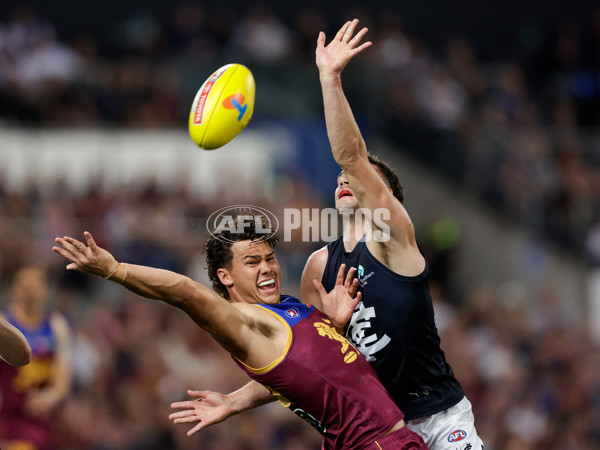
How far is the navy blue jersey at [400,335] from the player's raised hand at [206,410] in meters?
0.90

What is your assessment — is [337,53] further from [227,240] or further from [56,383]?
[56,383]

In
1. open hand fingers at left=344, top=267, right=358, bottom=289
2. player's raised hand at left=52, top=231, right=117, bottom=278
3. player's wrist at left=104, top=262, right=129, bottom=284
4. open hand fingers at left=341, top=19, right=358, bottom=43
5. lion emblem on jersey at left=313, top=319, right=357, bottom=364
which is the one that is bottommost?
lion emblem on jersey at left=313, top=319, right=357, bottom=364

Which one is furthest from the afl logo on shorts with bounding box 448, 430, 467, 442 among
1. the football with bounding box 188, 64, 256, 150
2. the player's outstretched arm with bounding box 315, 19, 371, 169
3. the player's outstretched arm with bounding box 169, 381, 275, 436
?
the football with bounding box 188, 64, 256, 150

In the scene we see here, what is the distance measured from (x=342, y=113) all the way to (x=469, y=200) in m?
10.8

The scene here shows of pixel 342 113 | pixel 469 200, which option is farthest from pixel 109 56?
pixel 342 113

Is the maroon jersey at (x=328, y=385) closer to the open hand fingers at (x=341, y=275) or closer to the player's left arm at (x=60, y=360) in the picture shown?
the open hand fingers at (x=341, y=275)

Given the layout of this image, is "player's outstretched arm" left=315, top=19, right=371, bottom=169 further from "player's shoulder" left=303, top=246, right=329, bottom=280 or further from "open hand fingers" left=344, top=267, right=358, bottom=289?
"player's shoulder" left=303, top=246, right=329, bottom=280

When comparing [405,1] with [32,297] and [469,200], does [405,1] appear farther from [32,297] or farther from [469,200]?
[32,297]

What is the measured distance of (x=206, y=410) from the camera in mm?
5906

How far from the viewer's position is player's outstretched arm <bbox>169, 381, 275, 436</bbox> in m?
5.75

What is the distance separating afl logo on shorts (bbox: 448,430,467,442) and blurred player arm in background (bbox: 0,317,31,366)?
262cm

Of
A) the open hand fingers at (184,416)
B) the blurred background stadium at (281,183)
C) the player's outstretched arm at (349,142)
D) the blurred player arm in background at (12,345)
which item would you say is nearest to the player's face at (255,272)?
the player's outstretched arm at (349,142)

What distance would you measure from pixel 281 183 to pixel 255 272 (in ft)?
26.8

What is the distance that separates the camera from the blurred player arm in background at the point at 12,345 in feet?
16.6
